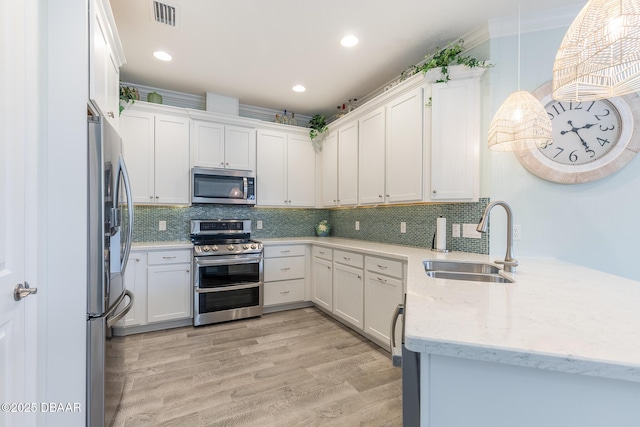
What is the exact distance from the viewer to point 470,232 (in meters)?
2.34

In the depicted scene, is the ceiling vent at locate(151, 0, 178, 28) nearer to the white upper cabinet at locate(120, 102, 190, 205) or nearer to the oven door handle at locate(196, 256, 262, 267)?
the white upper cabinet at locate(120, 102, 190, 205)

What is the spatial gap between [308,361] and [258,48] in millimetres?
2835

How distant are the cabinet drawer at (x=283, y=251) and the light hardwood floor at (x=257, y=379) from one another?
90cm

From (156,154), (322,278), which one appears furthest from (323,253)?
(156,154)

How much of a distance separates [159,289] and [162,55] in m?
2.36

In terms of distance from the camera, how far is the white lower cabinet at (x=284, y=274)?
3.47 m

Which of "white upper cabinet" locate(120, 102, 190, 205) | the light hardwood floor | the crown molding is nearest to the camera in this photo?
the light hardwood floor

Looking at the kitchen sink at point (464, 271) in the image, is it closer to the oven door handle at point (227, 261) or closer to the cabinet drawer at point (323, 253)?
the cabinet drawer at point (323, 253)

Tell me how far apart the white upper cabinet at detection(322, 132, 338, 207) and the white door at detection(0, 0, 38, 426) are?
115 inches

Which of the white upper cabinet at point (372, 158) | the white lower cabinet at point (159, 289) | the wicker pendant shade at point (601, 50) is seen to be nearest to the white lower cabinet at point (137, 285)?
the white lower cabinet at point (159, 289)

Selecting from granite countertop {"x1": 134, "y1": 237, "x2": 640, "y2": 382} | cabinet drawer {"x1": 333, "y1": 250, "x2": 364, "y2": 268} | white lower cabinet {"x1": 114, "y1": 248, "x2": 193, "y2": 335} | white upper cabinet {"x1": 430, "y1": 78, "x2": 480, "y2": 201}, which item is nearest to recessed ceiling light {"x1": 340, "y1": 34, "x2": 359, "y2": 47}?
white upper cabinet {"x1": 430, "y1": 78, "x2": 480, "y2": 201}

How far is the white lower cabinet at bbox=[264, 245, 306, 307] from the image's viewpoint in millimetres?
3475

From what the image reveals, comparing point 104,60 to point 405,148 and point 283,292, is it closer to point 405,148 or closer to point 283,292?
point 405,148

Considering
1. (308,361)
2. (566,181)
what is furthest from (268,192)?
(566,181)
